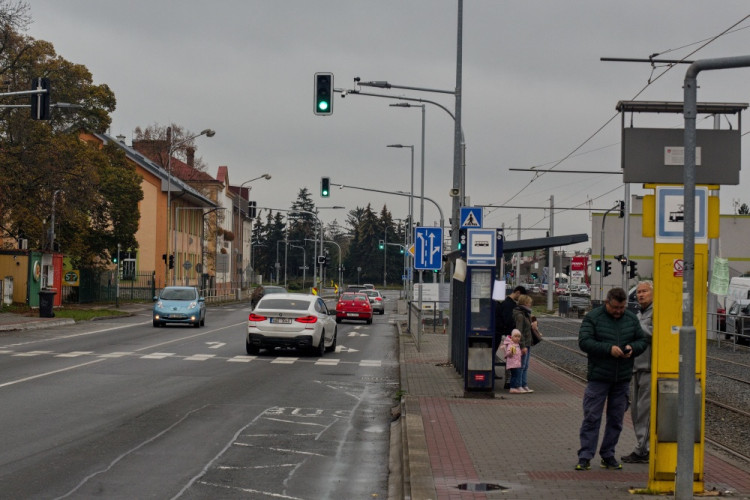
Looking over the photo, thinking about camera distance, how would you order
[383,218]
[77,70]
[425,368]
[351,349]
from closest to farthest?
[425,368]
[351,349]
[77,70]
[383,218]

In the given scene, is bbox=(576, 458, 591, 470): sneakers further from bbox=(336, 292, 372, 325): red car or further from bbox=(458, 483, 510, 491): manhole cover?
bbox=(336, 292, 372, 325): red car

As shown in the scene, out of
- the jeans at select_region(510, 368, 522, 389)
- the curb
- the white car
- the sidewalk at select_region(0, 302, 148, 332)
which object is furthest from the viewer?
the sidewalk at select_region(0, 302, 148, 332)

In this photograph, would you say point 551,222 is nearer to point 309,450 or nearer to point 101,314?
point 101,314

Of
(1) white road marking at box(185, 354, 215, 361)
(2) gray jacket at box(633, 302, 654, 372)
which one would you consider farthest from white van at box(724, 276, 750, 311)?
(2) gray jacket at box(633, 302, 654, 372)

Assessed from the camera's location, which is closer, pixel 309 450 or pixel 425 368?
pixel 309 450

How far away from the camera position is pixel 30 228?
148 feet

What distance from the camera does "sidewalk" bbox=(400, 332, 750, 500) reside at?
27.5 feet

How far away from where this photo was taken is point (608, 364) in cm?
→ 955

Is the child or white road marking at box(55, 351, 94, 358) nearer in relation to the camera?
the child

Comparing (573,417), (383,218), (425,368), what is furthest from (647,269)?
(383,218)

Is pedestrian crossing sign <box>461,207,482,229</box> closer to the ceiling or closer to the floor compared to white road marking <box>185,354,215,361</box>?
closer to the ceiling

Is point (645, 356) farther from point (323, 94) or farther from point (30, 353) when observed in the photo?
point (30, 353)

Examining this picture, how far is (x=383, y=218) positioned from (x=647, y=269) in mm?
93345

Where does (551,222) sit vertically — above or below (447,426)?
above
